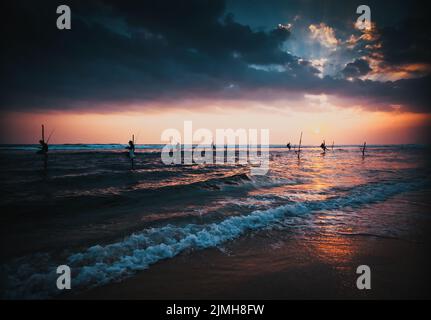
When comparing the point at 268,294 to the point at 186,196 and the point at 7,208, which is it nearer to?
the point at 186,196

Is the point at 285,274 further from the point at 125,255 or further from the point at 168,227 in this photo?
the point at 168,227

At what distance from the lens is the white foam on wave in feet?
15.2

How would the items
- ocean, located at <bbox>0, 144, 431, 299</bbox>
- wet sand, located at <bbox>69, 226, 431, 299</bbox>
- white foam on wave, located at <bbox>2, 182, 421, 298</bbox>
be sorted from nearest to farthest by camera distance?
wet sand, located at <bbox>69, 226, 431, 299</bbox>
white foam on wave, located at <bbox>2, 182, 421, 298</bbox>
ocean, located at <bbox>0, 144, 431, 299</bbox>

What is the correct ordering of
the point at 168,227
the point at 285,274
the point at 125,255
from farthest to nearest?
1. the point at 168,227
2. the point at 125,255
3. the point at 285,274

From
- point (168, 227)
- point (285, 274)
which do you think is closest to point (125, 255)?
point (168, 227)

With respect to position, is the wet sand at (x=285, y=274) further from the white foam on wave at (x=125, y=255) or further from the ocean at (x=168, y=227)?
the white foam on wave at (x=125, y=255)

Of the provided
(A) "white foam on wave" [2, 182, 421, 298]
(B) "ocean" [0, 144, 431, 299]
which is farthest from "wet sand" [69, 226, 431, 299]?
(A) "white foam on wave" [2, 182, 421, 298]

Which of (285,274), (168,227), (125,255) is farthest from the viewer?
(168,227)

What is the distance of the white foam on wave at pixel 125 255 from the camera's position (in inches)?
183

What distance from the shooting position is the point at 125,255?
19.1 feet

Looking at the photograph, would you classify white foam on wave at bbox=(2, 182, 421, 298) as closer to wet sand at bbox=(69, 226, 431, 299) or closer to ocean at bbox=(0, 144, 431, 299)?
ocean at bbox=(0, 144, 431, 299)
